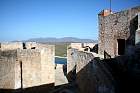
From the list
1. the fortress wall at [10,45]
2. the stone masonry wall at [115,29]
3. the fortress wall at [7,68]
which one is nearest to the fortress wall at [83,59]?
the stone masonry wall at [115,29]

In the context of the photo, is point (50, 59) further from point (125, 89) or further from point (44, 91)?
point (125, 89)

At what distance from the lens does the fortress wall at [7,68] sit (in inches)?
435

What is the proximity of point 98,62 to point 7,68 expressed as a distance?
5.89 metres

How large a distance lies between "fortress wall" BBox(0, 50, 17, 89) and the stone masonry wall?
6.30m

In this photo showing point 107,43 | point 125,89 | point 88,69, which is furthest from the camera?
point 107,43

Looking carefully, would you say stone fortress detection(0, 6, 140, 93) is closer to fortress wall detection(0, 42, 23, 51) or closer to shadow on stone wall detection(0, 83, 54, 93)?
fortress wall detection(0, 42, 23, 51)

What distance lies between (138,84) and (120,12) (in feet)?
21.5

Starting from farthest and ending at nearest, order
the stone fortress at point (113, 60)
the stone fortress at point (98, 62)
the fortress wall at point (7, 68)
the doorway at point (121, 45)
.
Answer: the doorway at point (121, 45) → the fortress wall at point (7, 68) → the stone fortress at point (98, 62) → the stone fortress at point (113, 60)

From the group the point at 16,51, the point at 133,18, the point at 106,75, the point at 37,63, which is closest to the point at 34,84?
the point at 37,63

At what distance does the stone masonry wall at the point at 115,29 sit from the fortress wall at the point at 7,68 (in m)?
6.30

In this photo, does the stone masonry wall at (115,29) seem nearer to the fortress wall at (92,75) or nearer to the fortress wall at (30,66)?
the fortress wall at (92,75)

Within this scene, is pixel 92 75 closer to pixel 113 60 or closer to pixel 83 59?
pixel 113 60

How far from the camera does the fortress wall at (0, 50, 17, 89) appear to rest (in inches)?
435

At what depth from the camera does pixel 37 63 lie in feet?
38.1
